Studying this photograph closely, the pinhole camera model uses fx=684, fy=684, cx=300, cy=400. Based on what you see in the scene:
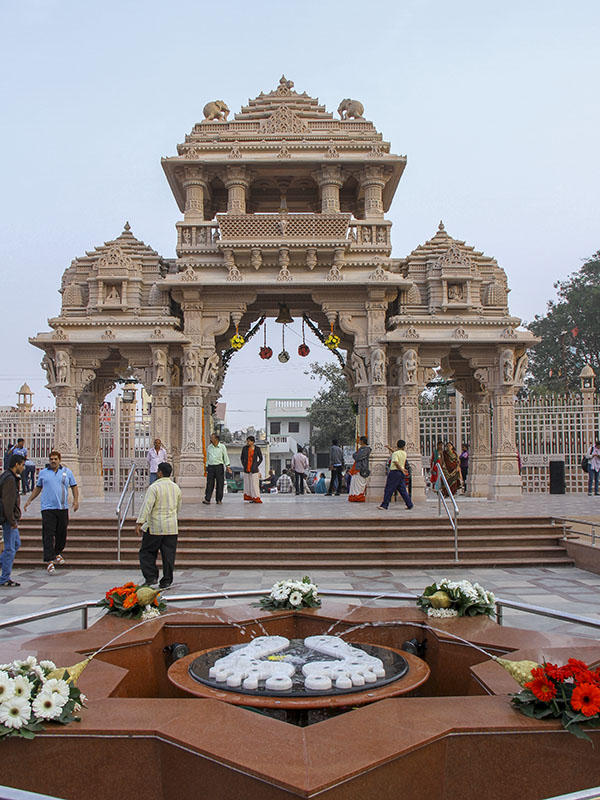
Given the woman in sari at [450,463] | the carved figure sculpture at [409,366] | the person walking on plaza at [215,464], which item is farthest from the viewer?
the carved figure sculpture at [409,366]

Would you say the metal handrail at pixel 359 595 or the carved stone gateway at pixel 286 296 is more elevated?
the carved stone gateway at pixel 286 296

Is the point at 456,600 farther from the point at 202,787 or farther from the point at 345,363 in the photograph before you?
the point at 345,363

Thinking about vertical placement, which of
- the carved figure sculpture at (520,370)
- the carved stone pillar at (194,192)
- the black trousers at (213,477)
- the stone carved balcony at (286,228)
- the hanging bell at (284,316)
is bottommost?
the black trousers at (213,477)

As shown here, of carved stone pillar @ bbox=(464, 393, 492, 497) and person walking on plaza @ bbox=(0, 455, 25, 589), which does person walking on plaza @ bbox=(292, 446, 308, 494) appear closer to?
carved stone pillar @ bbox=(464, 393, 492, 497)

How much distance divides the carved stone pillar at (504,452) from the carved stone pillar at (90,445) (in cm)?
964

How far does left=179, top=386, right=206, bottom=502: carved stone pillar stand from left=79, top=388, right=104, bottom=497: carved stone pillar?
10.3 ft

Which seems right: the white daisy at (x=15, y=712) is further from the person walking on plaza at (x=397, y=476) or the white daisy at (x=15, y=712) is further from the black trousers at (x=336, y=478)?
the black trousers at (x=336, y=478)

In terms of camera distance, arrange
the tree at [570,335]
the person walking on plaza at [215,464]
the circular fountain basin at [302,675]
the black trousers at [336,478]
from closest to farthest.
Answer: the circular fountain basin at [302,675]
the person walking on plaza at [215,464]
the black trousers at [336,478]
the tree at [570,335]

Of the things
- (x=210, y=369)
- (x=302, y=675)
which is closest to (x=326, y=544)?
(x=210, y=369)

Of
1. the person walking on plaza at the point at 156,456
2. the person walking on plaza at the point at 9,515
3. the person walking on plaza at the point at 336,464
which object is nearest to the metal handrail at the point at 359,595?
the person walking on plaza at the point at 9,515

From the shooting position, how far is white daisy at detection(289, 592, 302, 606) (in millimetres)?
4750

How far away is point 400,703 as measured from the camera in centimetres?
314

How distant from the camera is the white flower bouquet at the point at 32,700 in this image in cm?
276

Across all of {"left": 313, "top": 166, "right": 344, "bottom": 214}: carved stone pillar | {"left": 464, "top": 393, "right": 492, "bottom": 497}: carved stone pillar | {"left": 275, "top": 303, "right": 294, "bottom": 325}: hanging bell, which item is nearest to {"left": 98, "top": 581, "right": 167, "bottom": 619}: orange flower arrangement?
{"left": 275, "top": 303, "right": 294, "bottom": 325}: hanging bell
